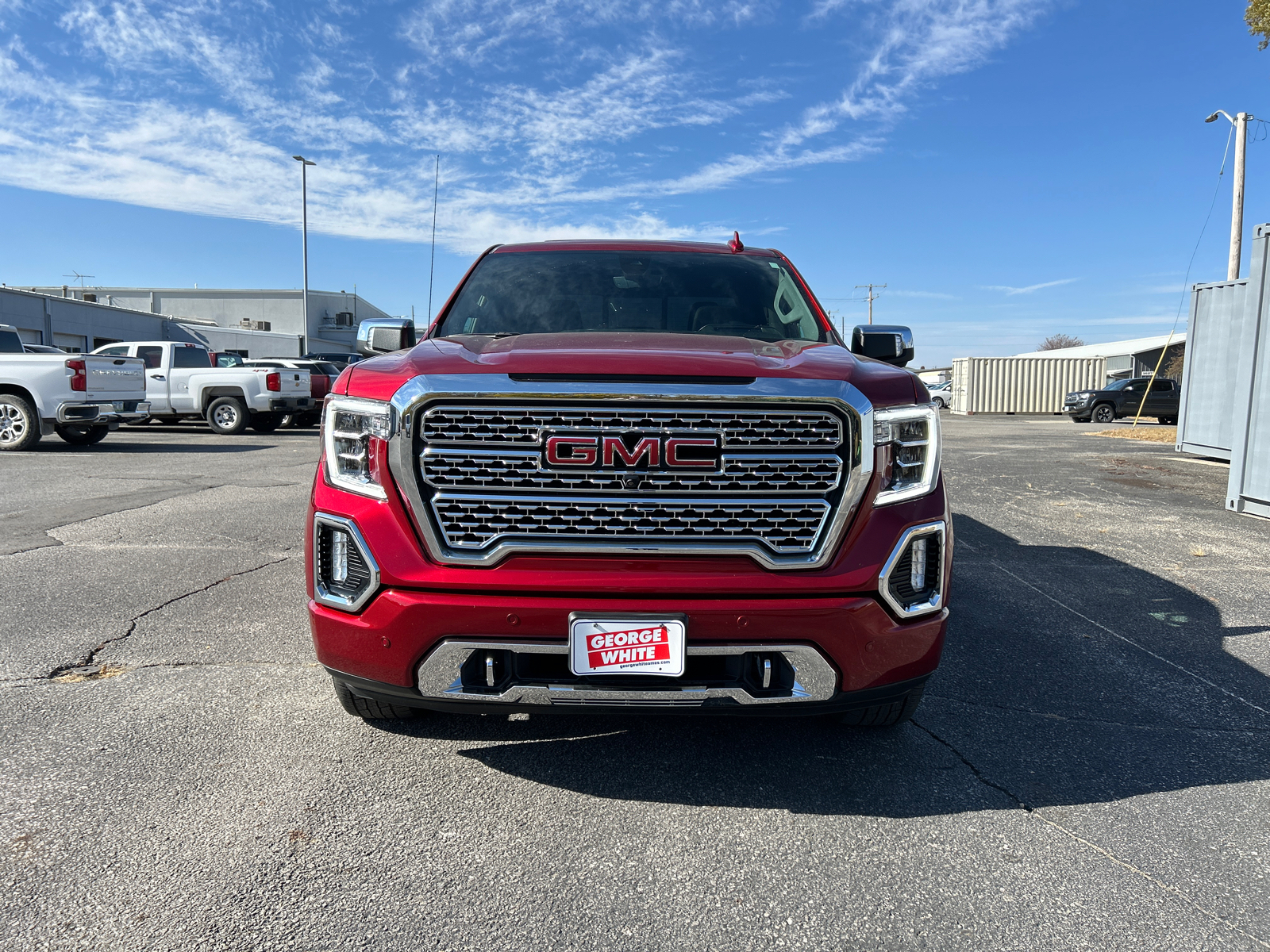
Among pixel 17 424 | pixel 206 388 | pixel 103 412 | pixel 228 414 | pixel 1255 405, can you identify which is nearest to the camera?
pixel 1255 405

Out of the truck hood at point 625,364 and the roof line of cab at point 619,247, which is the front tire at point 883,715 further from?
the roof line of cab at point 619,247

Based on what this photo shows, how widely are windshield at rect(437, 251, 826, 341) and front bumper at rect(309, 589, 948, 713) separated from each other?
149 cm

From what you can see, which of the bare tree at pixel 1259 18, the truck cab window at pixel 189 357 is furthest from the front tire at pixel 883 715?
the bare tree at pixel 1259 18

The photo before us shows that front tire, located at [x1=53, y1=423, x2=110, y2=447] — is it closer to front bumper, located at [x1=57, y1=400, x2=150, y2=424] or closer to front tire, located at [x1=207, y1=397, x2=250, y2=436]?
front bumper, located at [x1=57, y1=400, x2=150, y2=424]

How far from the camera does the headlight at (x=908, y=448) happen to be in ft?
8.39

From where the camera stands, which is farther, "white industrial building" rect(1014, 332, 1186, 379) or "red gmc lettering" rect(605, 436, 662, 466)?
"white industrial building" rect(1014, 332, 1186, 379)

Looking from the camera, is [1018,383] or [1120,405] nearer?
[1120,405]

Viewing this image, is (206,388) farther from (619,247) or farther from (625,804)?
(625,804)

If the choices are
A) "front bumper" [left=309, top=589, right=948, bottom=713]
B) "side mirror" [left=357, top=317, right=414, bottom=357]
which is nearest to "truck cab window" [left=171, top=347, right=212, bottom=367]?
"side mirror" [left=357, top=317, right=414, bottom=357]

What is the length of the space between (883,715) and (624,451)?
1426 millimetres

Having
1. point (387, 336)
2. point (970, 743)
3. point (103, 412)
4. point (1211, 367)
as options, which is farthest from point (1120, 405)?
point (387, 336)

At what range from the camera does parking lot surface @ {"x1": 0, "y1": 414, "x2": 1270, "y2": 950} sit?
2117 mm

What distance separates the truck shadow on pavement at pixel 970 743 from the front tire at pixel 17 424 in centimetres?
1280

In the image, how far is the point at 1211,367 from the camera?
44.1 feet
